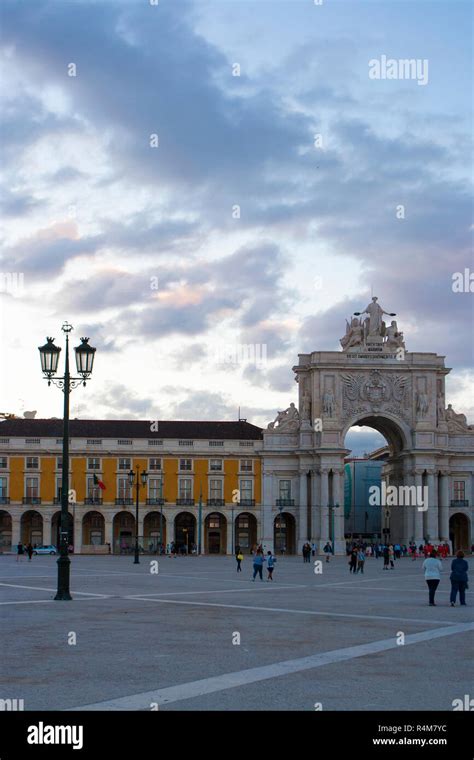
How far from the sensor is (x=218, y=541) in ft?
277

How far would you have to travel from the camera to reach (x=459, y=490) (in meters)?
87.1

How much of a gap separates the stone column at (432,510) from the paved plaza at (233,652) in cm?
5837

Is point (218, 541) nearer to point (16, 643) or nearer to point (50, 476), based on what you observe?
point (50, 476)

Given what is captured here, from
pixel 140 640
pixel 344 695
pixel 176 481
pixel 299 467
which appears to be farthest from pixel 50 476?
pixel 344 695

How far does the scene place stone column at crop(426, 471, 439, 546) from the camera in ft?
271

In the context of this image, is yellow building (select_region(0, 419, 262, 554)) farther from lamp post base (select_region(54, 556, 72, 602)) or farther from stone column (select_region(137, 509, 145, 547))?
lamp post base (select_region(54, 556, 72, 602))

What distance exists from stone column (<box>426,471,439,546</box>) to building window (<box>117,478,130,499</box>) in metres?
24.9

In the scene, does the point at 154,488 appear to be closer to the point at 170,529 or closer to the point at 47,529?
the point at 170,529

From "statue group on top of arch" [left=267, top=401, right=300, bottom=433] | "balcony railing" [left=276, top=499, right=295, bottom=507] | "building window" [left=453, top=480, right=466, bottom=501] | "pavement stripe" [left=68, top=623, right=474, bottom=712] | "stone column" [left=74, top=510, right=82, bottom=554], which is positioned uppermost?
"statue group on top of arch" [left=267, top=401, right=300, bottom=433]

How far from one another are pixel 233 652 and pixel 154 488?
69956mm

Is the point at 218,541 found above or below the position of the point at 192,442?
below

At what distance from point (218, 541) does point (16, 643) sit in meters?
70.4

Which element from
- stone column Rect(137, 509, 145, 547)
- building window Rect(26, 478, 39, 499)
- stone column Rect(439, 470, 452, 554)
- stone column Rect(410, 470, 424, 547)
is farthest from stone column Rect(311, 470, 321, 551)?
building window Rect(26, 478, 39, 499)

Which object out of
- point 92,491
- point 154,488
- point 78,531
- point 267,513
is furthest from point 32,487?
point 267,513
